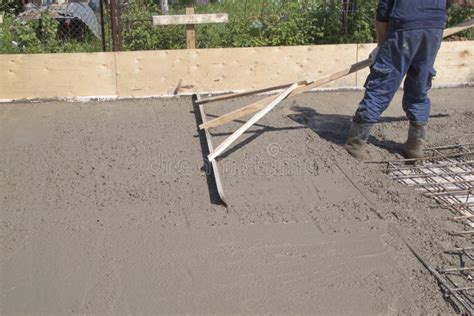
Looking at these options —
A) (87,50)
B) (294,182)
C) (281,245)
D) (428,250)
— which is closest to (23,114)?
(87,50)

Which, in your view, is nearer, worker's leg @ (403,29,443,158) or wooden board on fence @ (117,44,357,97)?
worker's leg @ (403,29,443,158)

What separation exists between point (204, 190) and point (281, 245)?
40.8 inches

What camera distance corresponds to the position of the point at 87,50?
7.87 metres

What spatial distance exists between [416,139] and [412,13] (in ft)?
3.95

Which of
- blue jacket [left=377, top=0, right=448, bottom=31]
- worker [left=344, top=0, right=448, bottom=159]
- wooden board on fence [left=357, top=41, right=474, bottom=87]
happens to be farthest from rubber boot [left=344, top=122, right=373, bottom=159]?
wooden board on fence [left=357, top=41, right=474, bottom=87]

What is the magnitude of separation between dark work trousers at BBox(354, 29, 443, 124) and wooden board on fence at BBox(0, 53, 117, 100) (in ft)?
11.0

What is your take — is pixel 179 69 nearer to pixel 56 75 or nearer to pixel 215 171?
pixel 56 75

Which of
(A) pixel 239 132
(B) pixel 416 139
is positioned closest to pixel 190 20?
(A) pixel 239 132

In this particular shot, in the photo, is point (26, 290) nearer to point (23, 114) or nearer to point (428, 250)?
point (428, 250)

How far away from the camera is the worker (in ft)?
16.4

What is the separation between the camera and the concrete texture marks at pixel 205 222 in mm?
3410

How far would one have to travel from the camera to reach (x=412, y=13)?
196 inches

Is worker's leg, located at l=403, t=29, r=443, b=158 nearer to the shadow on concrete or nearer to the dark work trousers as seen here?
the dark work trousers

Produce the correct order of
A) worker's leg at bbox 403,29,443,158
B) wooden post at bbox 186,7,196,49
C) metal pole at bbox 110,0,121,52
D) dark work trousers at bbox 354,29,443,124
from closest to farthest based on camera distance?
1. dark work trousers at bbox 354,29,443,124
2. worker's leg at bbox 403,29,443,158
3. metal pole at bbox 110,0,121,52
4. wooden post at bbox 186,7,196,49
